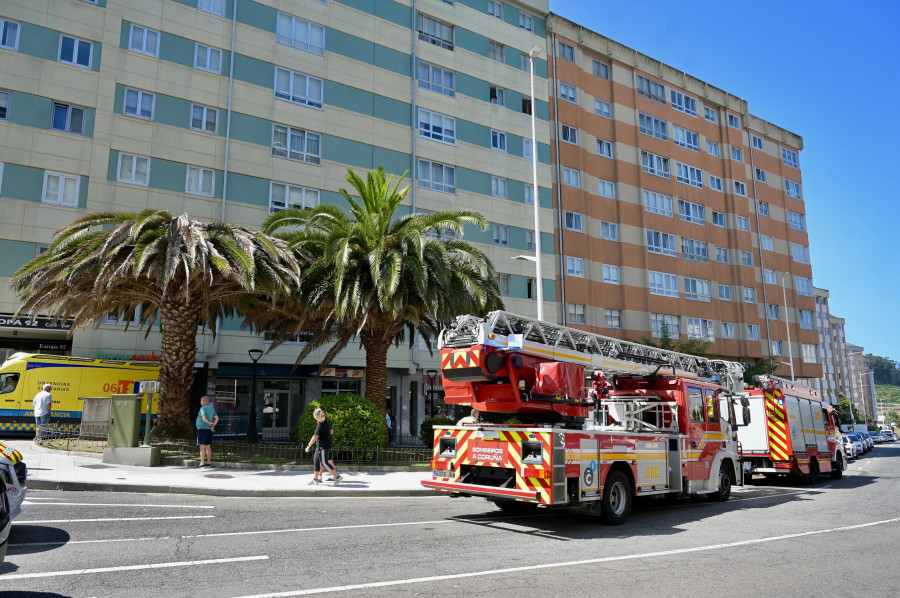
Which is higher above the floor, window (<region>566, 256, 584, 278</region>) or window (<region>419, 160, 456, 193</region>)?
window (<region>419, 160, 456, 193</region>)

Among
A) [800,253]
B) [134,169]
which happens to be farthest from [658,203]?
[134,169]

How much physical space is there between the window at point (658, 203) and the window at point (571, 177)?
6186 millimetres

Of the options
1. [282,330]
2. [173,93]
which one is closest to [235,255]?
[282,330]

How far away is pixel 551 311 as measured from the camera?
37.3 m

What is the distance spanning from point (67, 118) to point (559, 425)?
82.2ft

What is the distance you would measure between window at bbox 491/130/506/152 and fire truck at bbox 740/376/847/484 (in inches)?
899

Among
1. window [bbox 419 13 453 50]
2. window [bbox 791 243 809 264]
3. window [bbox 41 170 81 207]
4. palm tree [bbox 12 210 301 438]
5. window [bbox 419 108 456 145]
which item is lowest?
palm tree [bbox 12 210 301 438]

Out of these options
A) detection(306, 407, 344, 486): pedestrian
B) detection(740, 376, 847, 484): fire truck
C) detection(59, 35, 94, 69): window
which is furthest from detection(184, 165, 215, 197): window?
detection(740, 376, 847, 484): fire truck

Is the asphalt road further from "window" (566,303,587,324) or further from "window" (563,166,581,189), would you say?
"window" (563,166,581,189)

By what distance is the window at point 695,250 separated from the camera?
46250mm

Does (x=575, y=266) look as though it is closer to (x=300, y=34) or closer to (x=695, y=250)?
(x=695, y=250)

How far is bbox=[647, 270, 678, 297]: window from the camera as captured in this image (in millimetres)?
43312

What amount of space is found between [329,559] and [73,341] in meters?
22.2

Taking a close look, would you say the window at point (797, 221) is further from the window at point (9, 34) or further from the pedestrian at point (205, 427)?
the window at point (9, 34)
